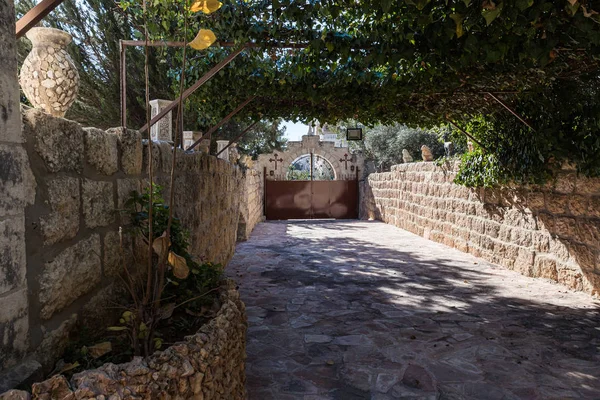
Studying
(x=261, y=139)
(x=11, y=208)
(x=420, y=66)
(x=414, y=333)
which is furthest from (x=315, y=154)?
(x=11, y=208)

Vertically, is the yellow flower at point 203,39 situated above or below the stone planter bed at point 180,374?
above

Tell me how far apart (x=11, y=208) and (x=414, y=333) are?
114 inches

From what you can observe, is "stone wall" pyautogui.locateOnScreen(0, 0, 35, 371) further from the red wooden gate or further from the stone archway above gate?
the stone archway above gate

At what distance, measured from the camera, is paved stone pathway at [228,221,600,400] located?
8.14 ft

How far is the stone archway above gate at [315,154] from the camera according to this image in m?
14.9

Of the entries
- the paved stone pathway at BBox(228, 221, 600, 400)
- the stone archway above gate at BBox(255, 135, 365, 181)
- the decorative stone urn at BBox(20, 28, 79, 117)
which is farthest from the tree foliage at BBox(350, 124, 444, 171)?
the decorative stone urn at BBox(20, 28, 79, 117)

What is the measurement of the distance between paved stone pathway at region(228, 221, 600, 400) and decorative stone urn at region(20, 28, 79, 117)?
1.81 metres

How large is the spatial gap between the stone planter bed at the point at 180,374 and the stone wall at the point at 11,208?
234mm

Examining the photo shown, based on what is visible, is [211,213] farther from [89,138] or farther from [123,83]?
[89,138]

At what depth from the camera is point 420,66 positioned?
13.2 feet

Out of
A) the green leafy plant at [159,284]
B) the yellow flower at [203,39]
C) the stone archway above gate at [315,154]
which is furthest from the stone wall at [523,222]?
the stone archway above gate at [315,154]

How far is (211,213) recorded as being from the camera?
4.61 meters

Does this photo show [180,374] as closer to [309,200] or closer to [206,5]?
[206,5]

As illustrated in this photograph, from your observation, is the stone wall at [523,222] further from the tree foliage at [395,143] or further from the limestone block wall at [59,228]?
the tree foliage at [395,143]
